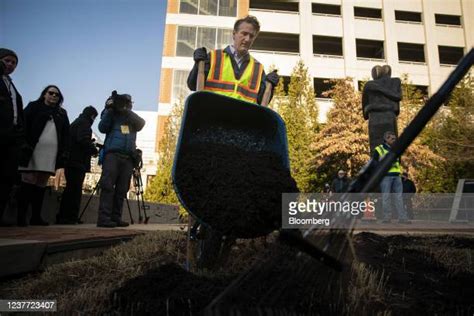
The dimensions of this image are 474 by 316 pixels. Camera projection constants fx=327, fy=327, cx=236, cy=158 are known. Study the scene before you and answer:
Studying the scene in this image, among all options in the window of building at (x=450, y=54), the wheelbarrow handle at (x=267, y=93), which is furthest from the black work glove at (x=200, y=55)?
the window of building at (x=450, y=54)

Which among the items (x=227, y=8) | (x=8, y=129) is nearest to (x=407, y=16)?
(x=227, y=8)

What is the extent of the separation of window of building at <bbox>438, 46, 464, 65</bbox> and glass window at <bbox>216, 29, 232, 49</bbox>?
1459 centimetres

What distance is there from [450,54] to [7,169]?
27484 mm

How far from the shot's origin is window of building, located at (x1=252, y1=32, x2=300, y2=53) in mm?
21961

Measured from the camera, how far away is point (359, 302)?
56.9 inches

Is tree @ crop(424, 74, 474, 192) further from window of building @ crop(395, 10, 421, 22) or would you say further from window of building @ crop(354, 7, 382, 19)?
window of building @ crop(395, 10, 421, 22)

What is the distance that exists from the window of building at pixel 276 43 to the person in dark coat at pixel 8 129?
65.3 ft

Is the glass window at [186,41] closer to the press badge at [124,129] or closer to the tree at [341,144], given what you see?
the tree at [341,144]

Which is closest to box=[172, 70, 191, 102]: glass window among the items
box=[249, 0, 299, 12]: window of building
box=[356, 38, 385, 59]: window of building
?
box=[249, 0, 299, 12]: window of building

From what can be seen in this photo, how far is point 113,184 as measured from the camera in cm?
444

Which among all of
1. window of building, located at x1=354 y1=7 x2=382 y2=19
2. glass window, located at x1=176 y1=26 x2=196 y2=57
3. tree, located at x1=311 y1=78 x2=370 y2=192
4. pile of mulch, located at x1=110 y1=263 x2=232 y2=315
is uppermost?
window of building, located at x1=354 y1=7 x2=382 y2=19

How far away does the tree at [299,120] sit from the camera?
1327cm

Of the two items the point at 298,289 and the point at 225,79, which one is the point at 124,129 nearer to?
the point at 225,79

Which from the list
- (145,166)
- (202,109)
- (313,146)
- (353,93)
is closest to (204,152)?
(202,109)
